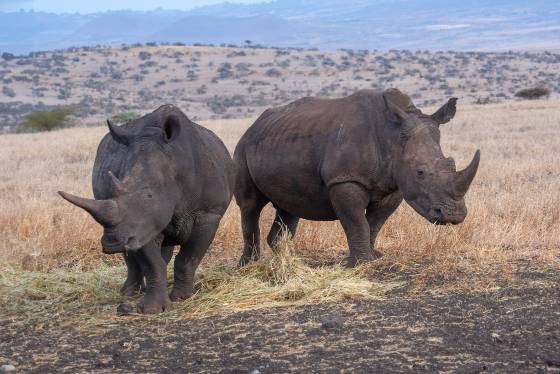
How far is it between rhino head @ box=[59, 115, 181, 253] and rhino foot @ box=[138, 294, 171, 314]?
2.08 feet

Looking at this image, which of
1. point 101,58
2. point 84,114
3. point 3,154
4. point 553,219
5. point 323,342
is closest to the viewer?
point 323,342

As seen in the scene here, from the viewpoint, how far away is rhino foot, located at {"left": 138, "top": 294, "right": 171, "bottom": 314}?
24.7 feet

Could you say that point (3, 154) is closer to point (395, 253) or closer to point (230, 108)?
point (395, 253)

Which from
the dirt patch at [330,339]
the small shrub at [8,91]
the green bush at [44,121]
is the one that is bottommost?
the small shrub at [8,91]

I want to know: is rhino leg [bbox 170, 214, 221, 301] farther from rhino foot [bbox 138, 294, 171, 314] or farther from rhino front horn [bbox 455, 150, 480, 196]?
rhino front horn [bbox 455, 150, 480, 196]

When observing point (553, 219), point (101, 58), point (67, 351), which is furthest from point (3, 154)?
point (101, 58)

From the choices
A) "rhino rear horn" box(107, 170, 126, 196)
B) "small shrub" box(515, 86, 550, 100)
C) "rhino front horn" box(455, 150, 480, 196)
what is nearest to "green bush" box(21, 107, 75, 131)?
"small shrub" box(515, 86, 550, 100)

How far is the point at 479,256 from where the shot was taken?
868cm

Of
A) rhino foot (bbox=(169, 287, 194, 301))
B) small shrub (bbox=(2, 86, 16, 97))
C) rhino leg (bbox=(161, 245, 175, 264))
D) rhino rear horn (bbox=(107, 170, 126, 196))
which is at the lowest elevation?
small shrub (bbox=(2, 86, 16, 97))

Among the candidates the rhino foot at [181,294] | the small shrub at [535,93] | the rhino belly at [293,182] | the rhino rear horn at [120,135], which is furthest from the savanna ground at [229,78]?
the rhino rear horn at [120,135]

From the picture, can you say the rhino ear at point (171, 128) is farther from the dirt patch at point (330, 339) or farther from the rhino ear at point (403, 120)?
the rhino ear at point (403, 120)

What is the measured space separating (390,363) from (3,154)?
18.7 m

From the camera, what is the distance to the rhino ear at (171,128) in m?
7.48

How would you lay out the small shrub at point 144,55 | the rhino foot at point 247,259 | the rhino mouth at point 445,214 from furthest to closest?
the small shrub at point 144,55 < the rhino foot at point 247,259 < the rhino mouth at point 445,214
